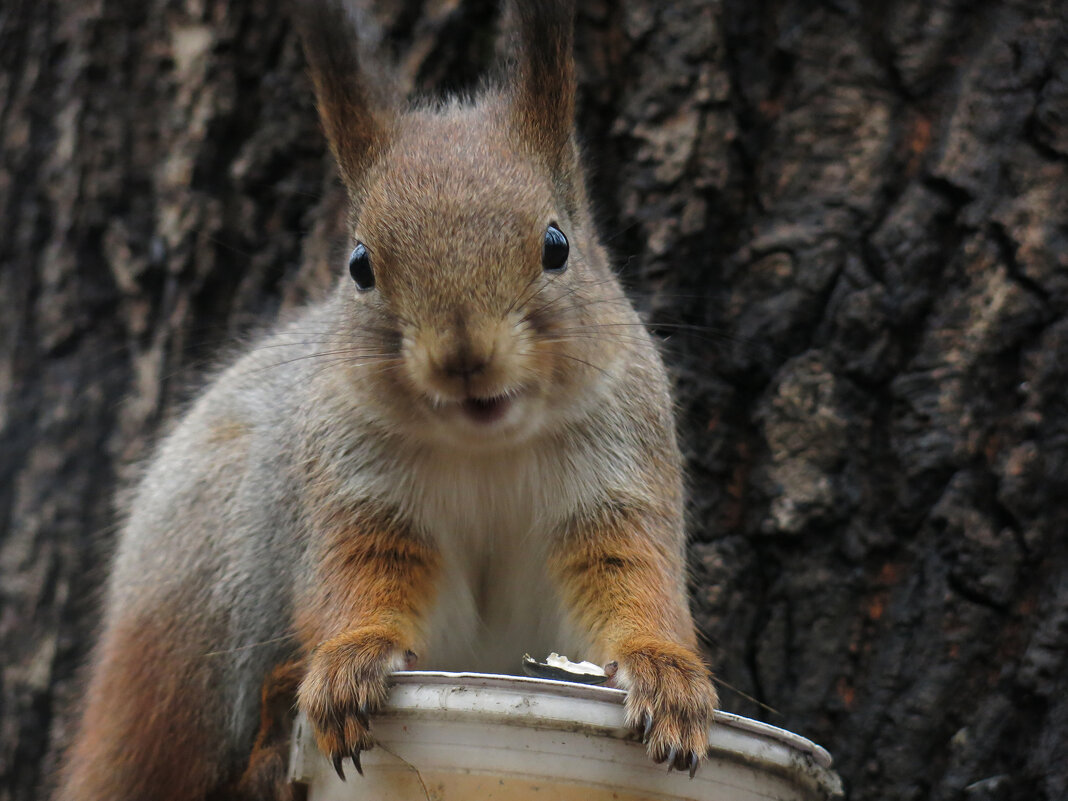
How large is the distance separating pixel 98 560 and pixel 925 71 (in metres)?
2.34

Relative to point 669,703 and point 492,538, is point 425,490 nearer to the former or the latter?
point 492,538

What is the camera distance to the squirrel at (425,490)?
1.85 meters

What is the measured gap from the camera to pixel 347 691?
1783 mm

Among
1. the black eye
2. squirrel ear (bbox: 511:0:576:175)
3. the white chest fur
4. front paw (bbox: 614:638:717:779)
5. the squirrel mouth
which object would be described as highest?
squirrel ear (bbox: 511:0:576:175)

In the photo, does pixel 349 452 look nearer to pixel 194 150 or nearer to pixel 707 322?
pixel 707 322

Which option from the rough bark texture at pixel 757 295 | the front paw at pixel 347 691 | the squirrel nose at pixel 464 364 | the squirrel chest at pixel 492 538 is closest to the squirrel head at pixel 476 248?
the squirrel nose at pixel 464 364

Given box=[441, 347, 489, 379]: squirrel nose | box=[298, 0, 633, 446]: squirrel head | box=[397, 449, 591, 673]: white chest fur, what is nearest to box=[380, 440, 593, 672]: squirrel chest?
box=[397, 449, 591, 673]: white chest fur

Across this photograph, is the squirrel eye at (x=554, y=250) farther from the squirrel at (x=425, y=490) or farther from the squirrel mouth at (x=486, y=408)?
the squirrel mouth at (x=486, y=408)

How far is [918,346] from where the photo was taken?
2.52 metres

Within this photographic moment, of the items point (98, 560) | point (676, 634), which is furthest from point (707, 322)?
point (98, 560)

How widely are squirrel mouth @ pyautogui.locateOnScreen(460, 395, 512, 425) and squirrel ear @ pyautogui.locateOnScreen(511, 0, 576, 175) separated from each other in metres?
0.56

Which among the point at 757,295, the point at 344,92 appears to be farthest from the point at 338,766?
the point at 757,295

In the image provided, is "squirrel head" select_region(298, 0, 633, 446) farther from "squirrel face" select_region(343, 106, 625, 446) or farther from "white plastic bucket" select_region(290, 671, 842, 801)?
"white plastic bucket" select_region(290, 671, 842, 801)

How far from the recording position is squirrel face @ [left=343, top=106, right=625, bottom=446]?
180cm
